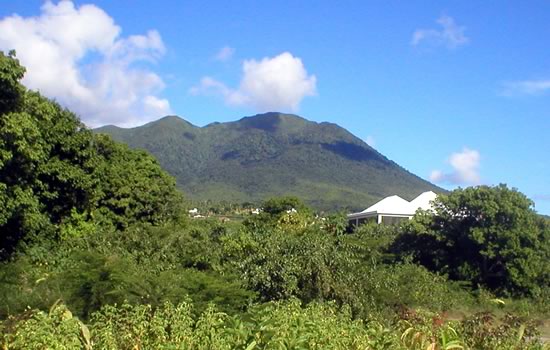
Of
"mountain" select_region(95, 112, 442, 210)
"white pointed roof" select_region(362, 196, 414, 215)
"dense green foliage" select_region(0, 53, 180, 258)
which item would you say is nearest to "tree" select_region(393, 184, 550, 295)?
"dense green foliage" select_region(0, 53, 180, 258)

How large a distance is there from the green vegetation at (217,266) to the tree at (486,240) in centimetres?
6

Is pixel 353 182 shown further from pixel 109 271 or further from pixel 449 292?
pixel 109 271

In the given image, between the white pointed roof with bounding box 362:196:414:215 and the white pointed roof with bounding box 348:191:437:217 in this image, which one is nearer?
the white pointed roof with bounding box 348:191:437:217

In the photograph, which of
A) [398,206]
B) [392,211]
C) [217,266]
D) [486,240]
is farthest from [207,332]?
[398,206]

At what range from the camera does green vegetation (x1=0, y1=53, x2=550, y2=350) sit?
8125 millimetres

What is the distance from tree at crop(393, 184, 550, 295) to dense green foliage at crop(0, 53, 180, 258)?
10.5 metres

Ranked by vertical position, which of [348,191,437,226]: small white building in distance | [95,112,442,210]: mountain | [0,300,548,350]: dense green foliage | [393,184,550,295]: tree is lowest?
[0,300,548,350]: dense green foliage

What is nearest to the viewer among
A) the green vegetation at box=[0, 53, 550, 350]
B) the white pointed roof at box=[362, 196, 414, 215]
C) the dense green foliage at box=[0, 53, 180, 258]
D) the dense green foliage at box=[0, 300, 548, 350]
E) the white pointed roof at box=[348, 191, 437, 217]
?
the dense green foliage at box=[0, 300, 548, 350]

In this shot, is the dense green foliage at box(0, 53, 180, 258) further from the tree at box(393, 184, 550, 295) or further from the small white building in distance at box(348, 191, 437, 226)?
the small white building in distance at box(348, 191, 437, 226)

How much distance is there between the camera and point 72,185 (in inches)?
992

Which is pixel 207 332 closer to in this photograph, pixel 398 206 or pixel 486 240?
pixel 486 240

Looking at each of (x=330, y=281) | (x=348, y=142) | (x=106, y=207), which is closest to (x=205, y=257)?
(x=330, y=281)

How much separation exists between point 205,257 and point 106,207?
11.7m

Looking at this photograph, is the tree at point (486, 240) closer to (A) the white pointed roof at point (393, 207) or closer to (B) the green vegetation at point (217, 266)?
(B) the green vegetation at point (217, 266)
